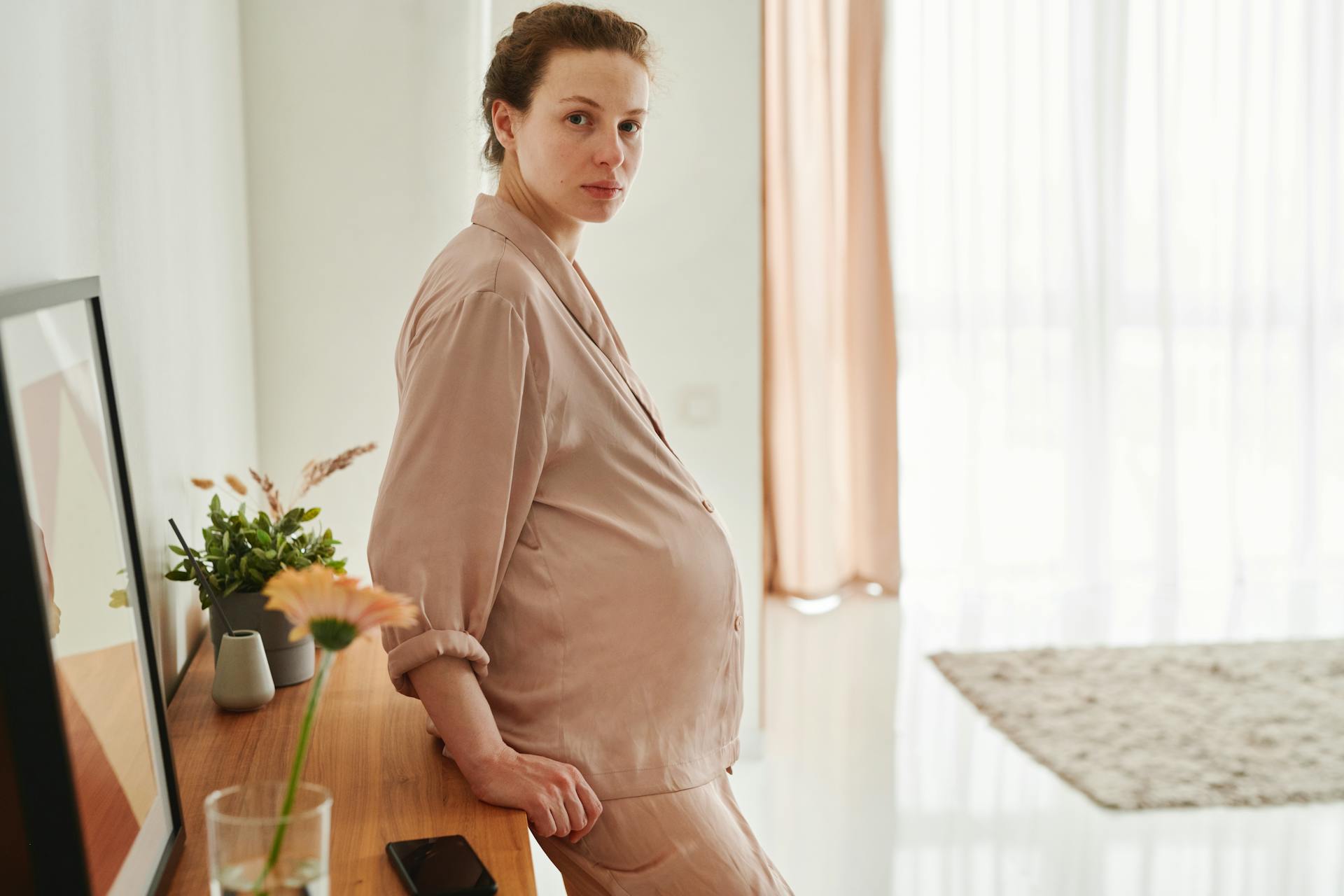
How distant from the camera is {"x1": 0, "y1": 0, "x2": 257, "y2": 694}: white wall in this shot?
3.19 feet

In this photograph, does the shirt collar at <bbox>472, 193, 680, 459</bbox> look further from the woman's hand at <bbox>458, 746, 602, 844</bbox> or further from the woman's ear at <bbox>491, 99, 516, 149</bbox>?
the woman's hand at <bbox>458, 746, 602, 844</bbox>

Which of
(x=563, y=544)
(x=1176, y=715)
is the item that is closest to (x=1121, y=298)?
(x=1176, y=715)

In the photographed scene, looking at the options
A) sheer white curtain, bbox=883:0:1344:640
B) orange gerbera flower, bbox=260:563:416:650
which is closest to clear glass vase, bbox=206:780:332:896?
orange gerbera flower, bbox=260:563:416:650

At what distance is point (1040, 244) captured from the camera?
171 inches

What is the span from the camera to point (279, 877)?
0.68 m

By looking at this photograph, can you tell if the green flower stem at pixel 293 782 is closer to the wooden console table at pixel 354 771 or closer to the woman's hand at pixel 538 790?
the wooden console table at pixel 354 771

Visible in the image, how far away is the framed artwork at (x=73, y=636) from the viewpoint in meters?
0.70

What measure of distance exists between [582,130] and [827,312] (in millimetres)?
3018

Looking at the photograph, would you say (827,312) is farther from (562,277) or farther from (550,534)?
(550,534)

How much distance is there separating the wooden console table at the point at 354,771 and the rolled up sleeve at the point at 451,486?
0.38 ft

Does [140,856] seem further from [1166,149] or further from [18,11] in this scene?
[1166,149]

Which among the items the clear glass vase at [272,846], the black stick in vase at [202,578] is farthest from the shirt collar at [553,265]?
the clear glass vase at [272,846]

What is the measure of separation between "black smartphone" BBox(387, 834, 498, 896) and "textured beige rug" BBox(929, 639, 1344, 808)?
6.44 feet

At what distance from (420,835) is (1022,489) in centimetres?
375
